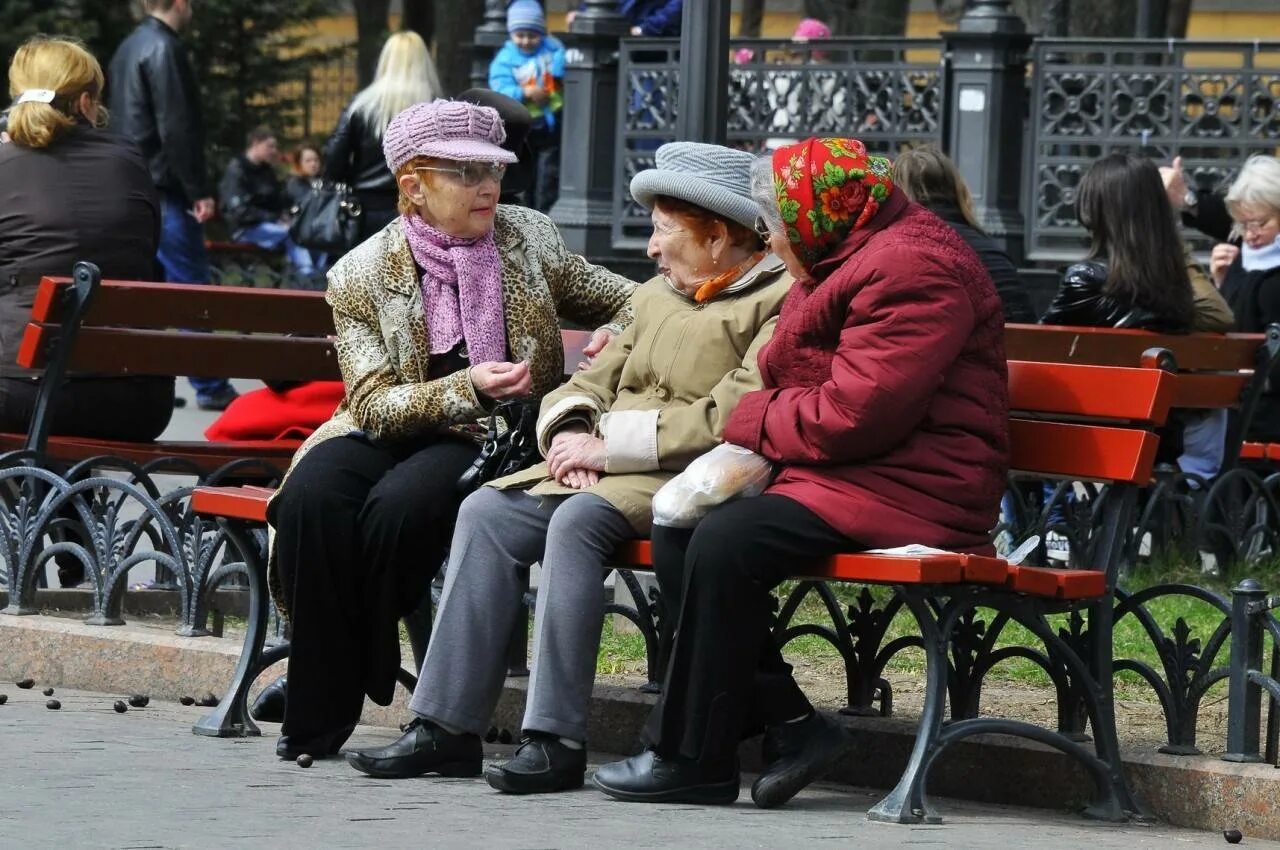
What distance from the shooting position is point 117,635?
6.43 m

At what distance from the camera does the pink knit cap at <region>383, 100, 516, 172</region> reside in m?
5.71

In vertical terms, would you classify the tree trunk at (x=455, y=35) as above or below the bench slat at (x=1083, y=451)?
above

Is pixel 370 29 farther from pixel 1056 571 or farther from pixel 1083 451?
pixel 1056 571

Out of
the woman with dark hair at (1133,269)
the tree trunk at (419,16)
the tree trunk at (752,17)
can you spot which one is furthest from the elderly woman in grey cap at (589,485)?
the tree trunk at (419,16)

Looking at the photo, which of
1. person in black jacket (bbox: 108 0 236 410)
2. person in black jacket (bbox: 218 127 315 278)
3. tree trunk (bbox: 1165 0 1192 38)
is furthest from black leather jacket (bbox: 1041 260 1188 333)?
person in black jacket (bbox: 218 127 315 278)

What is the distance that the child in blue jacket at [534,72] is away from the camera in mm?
16016

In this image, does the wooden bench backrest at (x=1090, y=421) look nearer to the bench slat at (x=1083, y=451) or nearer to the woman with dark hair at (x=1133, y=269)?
the bench slat at (x=1083, y=451)

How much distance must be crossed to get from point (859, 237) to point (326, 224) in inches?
314

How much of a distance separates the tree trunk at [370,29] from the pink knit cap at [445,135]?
2262 centimetres

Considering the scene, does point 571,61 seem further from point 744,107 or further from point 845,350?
point 845,350

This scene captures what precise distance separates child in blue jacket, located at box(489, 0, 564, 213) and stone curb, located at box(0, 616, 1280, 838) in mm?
9637

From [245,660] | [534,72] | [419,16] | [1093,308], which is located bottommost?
[245,660]

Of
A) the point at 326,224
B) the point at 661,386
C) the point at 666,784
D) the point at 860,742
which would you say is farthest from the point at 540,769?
the point at 326,224

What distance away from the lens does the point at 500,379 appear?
550 centimetres
